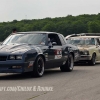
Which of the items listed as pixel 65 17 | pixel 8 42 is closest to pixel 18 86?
pixel 8 42

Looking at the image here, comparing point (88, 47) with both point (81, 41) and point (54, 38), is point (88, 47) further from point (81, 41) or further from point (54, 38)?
point (54, 38)

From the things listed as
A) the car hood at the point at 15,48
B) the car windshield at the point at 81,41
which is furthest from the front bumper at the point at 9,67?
the car windshield at the point at 81,41

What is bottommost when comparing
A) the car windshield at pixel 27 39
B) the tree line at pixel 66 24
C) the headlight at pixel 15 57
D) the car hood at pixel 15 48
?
the tree line at pixel 66 24

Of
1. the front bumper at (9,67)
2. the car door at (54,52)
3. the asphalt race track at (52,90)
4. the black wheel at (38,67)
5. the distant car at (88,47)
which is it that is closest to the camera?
the asphalt race track at (52,90)

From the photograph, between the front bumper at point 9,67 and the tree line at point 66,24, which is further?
the tree line at point 66,24

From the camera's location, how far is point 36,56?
1215 centimetres

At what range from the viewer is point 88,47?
19.8 metres

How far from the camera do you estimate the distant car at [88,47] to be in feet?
63.8

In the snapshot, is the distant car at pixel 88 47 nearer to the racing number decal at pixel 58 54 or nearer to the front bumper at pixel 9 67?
the racing number decal at pixel 58 54

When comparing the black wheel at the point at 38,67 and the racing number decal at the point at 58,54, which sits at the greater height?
the racing number decal at the point at 58,54

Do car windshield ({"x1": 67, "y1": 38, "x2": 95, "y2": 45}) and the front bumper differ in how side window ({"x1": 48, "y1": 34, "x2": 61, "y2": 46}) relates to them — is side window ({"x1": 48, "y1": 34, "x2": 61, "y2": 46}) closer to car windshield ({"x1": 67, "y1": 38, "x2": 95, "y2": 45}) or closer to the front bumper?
the front bumper

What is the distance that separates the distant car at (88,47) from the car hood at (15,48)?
7.31m

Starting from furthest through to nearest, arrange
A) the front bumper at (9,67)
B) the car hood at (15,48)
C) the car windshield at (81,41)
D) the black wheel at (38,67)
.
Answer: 1. the car windshield at (81,41)
2. the black wheel at (38,67)
3. the car hood at (15,48)
4. the front bumper at (9,67)

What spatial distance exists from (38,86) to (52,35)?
4645 mm
